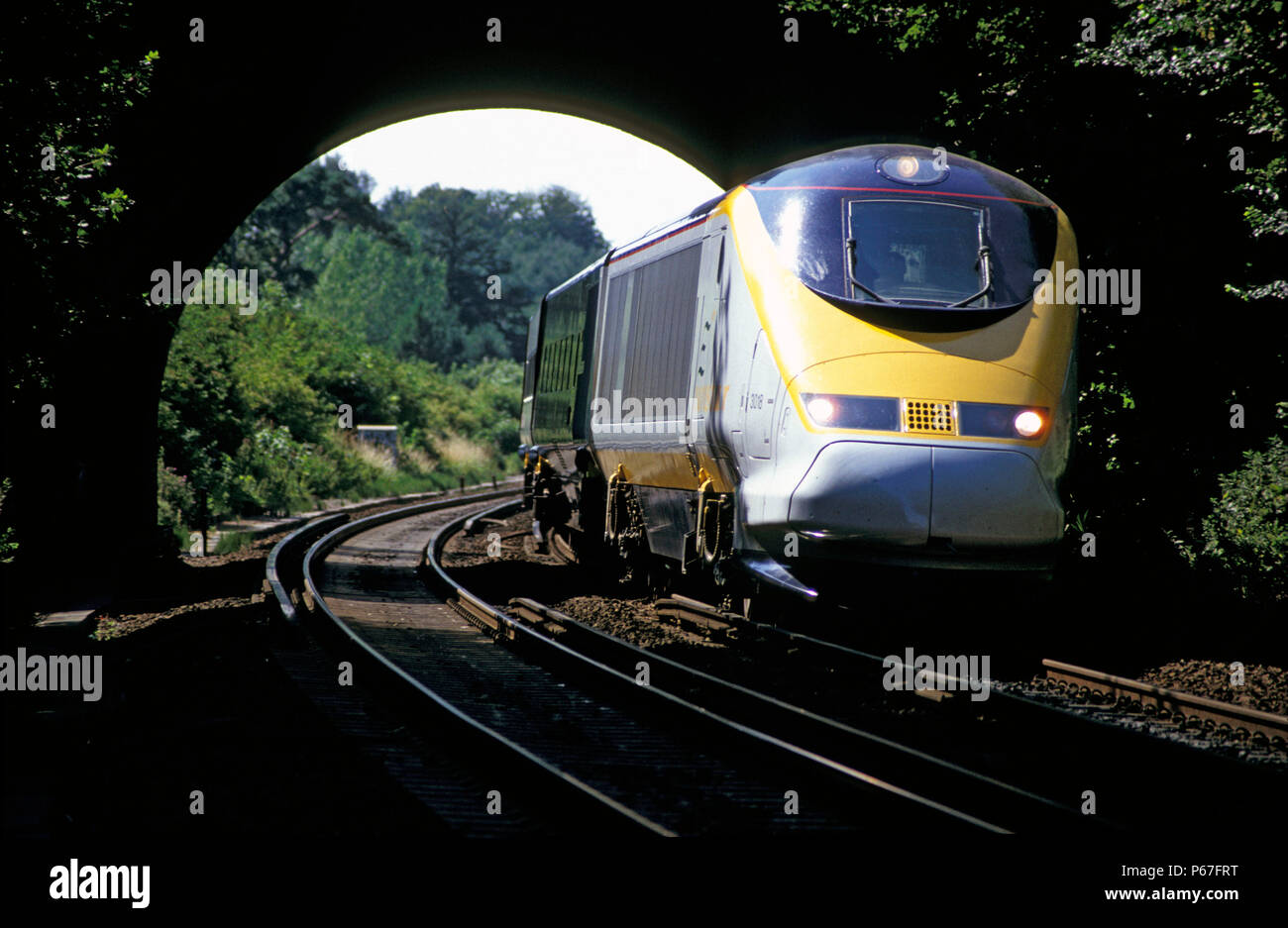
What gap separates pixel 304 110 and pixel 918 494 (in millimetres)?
15150

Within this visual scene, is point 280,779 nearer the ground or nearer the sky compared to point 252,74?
nearer the ground

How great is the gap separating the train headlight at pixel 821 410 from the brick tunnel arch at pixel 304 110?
7.91 metres

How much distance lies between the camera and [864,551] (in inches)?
337

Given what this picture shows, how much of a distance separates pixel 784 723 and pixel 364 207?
7086 cm

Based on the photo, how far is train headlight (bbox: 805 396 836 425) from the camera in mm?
8422

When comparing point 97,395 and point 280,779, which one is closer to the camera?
point 280,779

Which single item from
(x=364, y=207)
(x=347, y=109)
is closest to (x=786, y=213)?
(x=347, y=109)

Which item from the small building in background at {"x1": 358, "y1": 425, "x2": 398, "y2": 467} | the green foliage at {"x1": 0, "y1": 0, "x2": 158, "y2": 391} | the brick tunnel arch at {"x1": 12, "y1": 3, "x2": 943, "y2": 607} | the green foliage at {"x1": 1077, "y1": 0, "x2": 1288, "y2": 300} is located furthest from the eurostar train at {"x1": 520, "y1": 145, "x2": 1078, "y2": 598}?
the small building in background at {"x1": 358, "y1": 425, "x2": 398, "y2": 467}

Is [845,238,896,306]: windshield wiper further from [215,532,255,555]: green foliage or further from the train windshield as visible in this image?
[215,532,255,555]: green foliage

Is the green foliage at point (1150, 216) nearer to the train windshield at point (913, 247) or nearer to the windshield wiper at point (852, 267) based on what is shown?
the train windshield at point (913, 247)

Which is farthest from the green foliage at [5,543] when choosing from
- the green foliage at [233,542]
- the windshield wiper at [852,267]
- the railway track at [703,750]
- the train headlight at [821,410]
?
the windshield wiper at [852,267]

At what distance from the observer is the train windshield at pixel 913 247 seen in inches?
354
